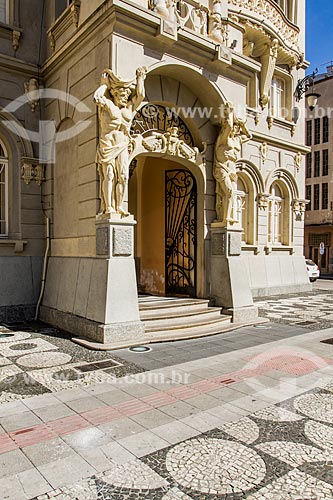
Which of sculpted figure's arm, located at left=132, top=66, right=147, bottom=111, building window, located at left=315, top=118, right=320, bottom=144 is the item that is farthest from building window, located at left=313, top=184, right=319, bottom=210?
sculpted figure's arm, located at left=132, top=66, right=147, bottom=111

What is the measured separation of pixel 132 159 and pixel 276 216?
9444 millimetres

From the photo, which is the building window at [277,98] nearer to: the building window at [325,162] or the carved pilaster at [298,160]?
the carved pilaster at [298,160]

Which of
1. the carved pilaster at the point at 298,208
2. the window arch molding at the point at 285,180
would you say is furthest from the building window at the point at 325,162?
the window arch molding at the point at 285,180

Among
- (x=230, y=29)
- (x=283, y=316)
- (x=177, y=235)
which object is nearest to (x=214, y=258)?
(x=177, y=235)

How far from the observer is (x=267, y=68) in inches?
600

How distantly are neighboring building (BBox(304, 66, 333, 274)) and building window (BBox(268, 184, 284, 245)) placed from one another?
19.6 meters

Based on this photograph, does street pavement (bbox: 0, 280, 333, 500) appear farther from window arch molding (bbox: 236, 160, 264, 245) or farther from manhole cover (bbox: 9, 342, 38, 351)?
window arch molding (bbox: 236, 160, 264, 245)

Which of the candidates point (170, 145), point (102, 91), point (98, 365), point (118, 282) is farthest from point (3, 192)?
point (98, 365)

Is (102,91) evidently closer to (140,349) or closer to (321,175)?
(140,349)

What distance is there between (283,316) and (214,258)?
8.68 feet

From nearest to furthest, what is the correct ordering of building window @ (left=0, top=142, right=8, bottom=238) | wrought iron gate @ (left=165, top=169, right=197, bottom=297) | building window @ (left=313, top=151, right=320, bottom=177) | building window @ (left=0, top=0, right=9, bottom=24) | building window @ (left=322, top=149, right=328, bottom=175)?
1. building window @ (left=0, top=142, right=8, bottom=238)
2. building window @ (left=0, top=0, right=9, bottom=24)
3. wrought iron gate @ (left=165, top=169, right=197, bottom=297)
4. building window @ (left=322, top=149, right=328, bottom=175)
5. building window @ (left=313, top=151, right=320, bottom=177)

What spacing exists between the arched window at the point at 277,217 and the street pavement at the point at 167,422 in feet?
29.4

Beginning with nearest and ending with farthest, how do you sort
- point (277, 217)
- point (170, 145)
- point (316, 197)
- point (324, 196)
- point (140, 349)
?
point (140, 349)
point (170, 145)
point (277, 217)
point (324, 196)
point (316, 197)

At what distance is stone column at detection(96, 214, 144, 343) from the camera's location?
7.34 metres
